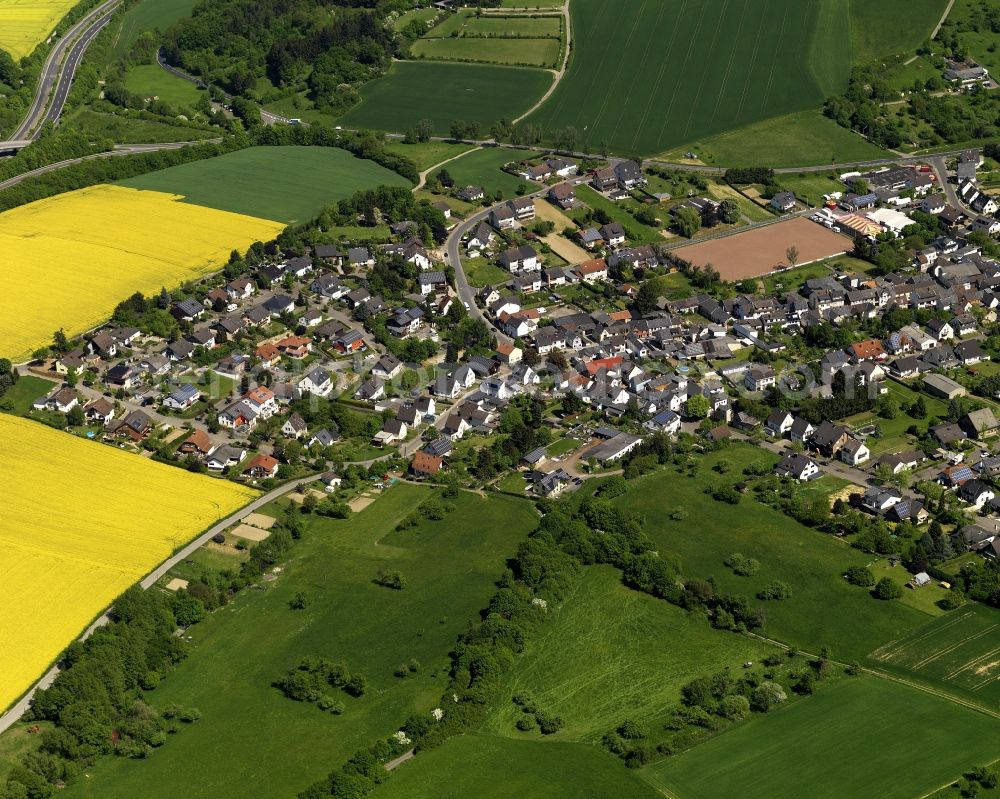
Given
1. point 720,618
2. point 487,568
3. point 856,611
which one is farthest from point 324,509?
point 856,611

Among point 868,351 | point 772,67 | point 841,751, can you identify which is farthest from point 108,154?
point 841,751

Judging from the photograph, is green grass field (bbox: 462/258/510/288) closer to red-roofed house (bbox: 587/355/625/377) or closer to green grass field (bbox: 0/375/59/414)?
red-roofed house (bbox: 587/355/625/377)

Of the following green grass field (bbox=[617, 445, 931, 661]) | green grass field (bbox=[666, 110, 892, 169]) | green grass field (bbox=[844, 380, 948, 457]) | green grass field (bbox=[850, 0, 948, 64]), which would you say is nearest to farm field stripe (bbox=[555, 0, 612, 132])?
green grass field (bbox=[666, 110, 892, 169])

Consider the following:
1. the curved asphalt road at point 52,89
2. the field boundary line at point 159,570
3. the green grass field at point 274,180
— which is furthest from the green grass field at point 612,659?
the curved asphalt road at point 52,89

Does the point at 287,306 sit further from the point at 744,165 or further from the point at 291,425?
the point at 744,165

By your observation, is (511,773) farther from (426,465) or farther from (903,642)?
(426,465)

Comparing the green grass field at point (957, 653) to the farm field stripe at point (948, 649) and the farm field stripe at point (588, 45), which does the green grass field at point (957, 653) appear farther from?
the farm field stripe at point (588, 45)
